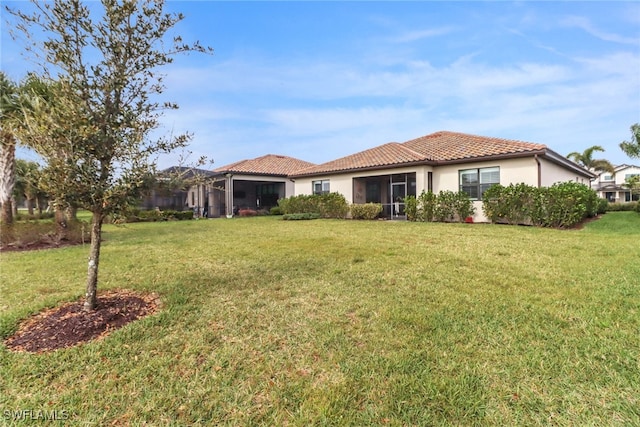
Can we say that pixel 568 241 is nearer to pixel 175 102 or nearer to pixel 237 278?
pixel 237 278

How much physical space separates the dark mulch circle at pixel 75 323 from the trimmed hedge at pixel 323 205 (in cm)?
1499

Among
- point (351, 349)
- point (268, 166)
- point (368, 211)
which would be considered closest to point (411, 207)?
point (368, 211)

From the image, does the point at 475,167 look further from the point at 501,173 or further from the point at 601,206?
the point at 601,206

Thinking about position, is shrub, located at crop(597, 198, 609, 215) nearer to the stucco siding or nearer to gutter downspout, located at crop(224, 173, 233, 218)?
the stucco siding

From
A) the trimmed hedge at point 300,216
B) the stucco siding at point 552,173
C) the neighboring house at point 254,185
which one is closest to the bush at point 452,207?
the stucco siding at point 552,173

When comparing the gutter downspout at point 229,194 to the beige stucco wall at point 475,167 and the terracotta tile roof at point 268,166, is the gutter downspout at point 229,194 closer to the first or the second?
the terracotta tile roof at point 268,166

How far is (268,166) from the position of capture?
2841cm

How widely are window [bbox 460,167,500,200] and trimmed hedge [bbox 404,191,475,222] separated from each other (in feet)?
1.83

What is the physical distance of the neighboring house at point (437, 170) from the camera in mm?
13711

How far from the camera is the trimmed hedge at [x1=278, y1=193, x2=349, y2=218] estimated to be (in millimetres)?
18969

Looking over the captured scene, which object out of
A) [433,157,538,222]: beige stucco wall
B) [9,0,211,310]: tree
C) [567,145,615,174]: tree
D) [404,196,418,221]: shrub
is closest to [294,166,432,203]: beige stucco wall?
[404,196,418,221]: shrub

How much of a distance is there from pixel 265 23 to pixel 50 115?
1005 centimetres

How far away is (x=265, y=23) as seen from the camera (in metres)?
11.1

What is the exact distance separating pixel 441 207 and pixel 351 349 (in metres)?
13.2
